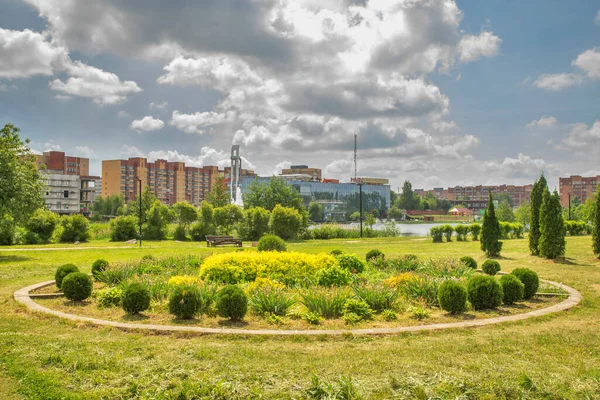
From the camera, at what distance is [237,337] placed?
6559mm

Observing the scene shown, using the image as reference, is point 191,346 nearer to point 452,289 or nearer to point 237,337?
point 237,337

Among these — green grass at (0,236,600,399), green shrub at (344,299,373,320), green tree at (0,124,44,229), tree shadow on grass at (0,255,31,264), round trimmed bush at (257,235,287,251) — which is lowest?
tree shadow on grass at (0,255,31,264)

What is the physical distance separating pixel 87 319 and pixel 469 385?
6213 millimetres

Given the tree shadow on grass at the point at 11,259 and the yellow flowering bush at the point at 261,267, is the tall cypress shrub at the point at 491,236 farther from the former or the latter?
the tree shadow on grass at the point at 11,259

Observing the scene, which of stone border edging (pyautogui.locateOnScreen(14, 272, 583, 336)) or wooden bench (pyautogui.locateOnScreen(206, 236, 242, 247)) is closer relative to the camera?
stone border edging (pyautogui.locateOnScreen(14, 272, 583, 336))

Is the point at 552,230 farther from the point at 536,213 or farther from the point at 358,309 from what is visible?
the point at 358,309

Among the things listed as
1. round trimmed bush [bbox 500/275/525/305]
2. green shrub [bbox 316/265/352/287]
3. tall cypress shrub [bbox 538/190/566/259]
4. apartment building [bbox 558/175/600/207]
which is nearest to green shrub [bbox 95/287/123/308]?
green shrub [bbox 316/265/352/287]

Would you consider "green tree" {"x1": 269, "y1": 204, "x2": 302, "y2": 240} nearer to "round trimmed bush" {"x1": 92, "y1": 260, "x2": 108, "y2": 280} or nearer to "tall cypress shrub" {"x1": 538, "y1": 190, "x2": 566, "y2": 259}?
"tall cypress shrub" {"x1": 538, "y1": 190, "x2": 566, "y2": 259}

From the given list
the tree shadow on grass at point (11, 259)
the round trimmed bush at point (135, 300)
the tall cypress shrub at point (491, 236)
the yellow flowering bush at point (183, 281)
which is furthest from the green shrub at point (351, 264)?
the tree shadow on grass at point (11, 259)

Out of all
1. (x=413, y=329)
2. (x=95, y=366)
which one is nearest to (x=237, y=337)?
(x=95, y=366)

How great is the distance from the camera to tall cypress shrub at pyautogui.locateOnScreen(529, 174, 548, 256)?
19141 millimetres

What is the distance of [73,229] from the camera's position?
105 ft

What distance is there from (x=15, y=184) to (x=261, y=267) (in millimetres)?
15373

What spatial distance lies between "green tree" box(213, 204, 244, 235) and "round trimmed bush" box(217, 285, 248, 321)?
98.4ft
